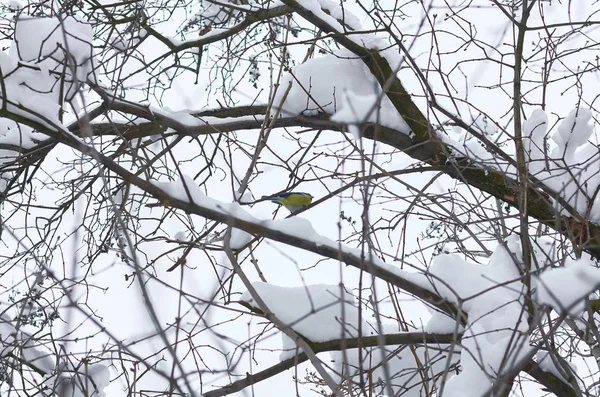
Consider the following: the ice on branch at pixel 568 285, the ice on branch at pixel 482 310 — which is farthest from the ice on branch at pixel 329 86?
the ice on branch at pixel 568 285

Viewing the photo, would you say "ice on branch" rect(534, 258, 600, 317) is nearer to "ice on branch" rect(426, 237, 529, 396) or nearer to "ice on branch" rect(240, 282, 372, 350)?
"ice on branch" rect(426, 237, 529, 396)

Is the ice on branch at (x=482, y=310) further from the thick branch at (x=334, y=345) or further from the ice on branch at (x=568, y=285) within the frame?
the ice on branch at (x=568, y=285)

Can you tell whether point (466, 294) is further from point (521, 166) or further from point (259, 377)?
point (259, 377)

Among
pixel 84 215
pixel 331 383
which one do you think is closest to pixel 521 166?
pixel 331 383

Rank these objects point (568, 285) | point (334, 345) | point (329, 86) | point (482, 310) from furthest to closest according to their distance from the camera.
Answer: point (329, 86) < point (334, 345) < point (482, 310) < point (568, 285)

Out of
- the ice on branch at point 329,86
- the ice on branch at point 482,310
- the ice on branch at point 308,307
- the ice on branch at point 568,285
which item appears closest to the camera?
the ice on branch at point 568,285

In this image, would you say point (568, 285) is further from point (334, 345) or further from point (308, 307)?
point (334, 345)

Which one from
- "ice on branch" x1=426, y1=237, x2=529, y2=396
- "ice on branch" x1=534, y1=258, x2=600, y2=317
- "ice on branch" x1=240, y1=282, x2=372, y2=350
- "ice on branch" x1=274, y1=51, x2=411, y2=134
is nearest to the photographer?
"ice on branch" x1=534, y1=258, x2=600, y2=317

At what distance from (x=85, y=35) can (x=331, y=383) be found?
1.94m

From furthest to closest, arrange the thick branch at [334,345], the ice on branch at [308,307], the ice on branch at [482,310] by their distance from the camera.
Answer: the thick branch at [334,345], the ice on branch at [308,307], the ice on branch at [482,310]

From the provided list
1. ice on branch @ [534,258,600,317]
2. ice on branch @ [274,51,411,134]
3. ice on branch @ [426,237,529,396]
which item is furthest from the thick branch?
ice on branch @ [274,51,411,134]

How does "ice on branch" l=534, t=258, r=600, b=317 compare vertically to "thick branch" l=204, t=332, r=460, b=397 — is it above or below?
below

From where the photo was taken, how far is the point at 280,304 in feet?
7.25

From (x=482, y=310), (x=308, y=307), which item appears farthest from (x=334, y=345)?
(x=482, y=310)
